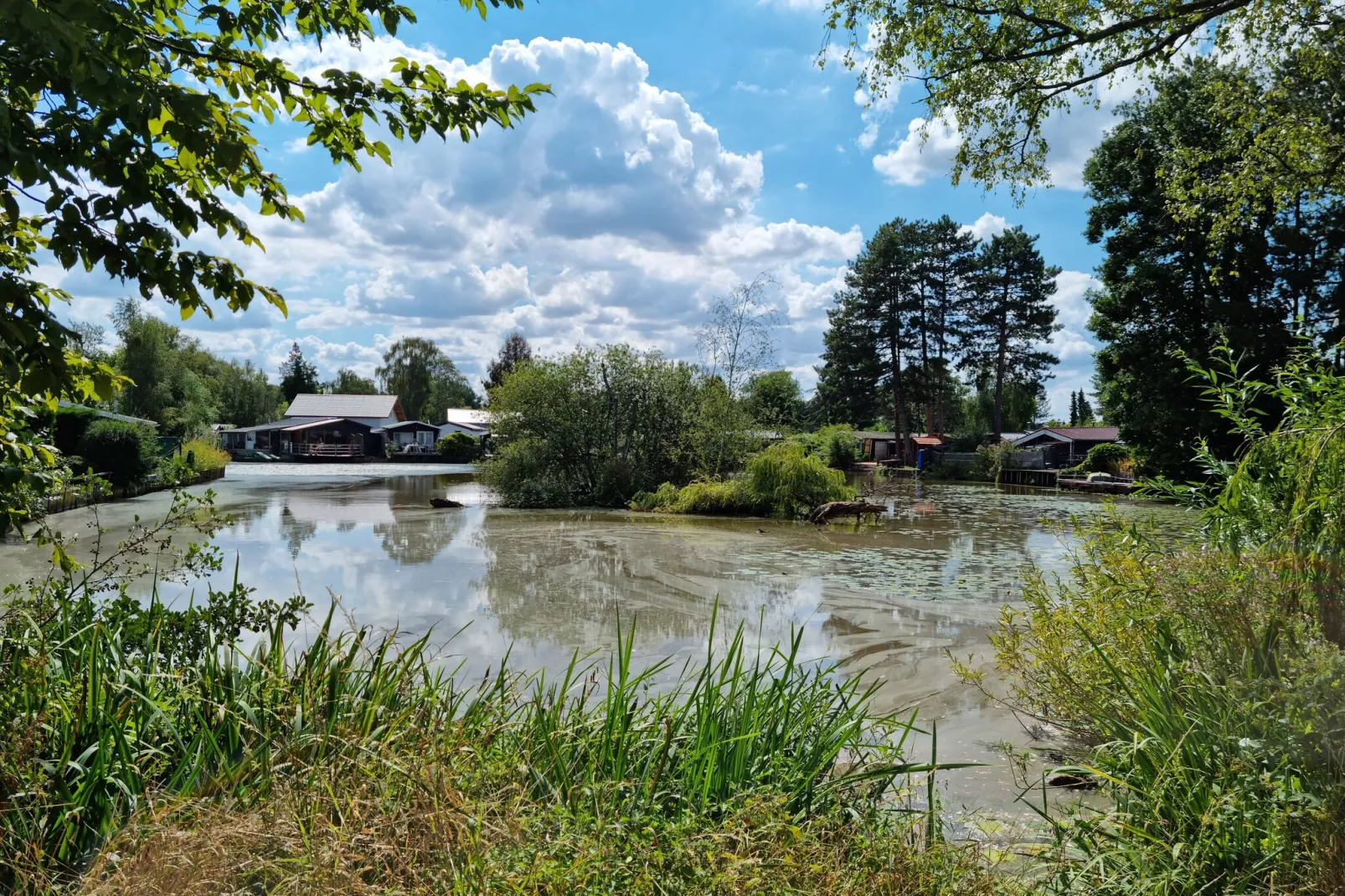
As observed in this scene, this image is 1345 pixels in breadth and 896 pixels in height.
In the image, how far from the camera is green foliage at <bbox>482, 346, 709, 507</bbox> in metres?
22.8

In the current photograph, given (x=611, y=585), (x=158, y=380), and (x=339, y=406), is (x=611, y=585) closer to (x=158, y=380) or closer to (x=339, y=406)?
(x=158, y=380)

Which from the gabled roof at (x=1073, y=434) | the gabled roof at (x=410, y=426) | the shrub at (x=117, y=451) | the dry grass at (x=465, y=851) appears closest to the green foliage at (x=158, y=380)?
the gabled roof at (x=410, y=426)

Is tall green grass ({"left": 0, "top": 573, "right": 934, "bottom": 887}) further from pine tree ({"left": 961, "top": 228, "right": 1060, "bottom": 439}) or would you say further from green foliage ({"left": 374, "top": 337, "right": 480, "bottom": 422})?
green foliage ({"left": 374, "top": 337, "right": 480, "bottom": 422})

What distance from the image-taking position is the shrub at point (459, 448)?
52438 millimetres

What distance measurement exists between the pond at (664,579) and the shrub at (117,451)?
8.98 feet

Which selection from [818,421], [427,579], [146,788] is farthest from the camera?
[818,421]

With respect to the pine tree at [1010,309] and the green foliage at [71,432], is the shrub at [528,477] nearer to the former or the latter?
the green foliage at [71,432]

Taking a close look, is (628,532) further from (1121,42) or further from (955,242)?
(955,242)

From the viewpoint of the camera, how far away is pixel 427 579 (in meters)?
10.3

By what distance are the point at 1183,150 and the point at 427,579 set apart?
11356 millimetres

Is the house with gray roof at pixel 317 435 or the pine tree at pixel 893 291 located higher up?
the pine tree at pixel 893 291

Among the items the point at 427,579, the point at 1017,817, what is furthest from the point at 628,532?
the point at 1017,817

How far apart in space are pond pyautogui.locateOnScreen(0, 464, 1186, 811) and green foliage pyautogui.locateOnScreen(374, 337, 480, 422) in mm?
66479

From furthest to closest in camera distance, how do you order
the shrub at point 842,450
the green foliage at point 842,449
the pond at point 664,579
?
the shrub at point 842,450
the green foliage at point 842,449
the pond at point 664,579
